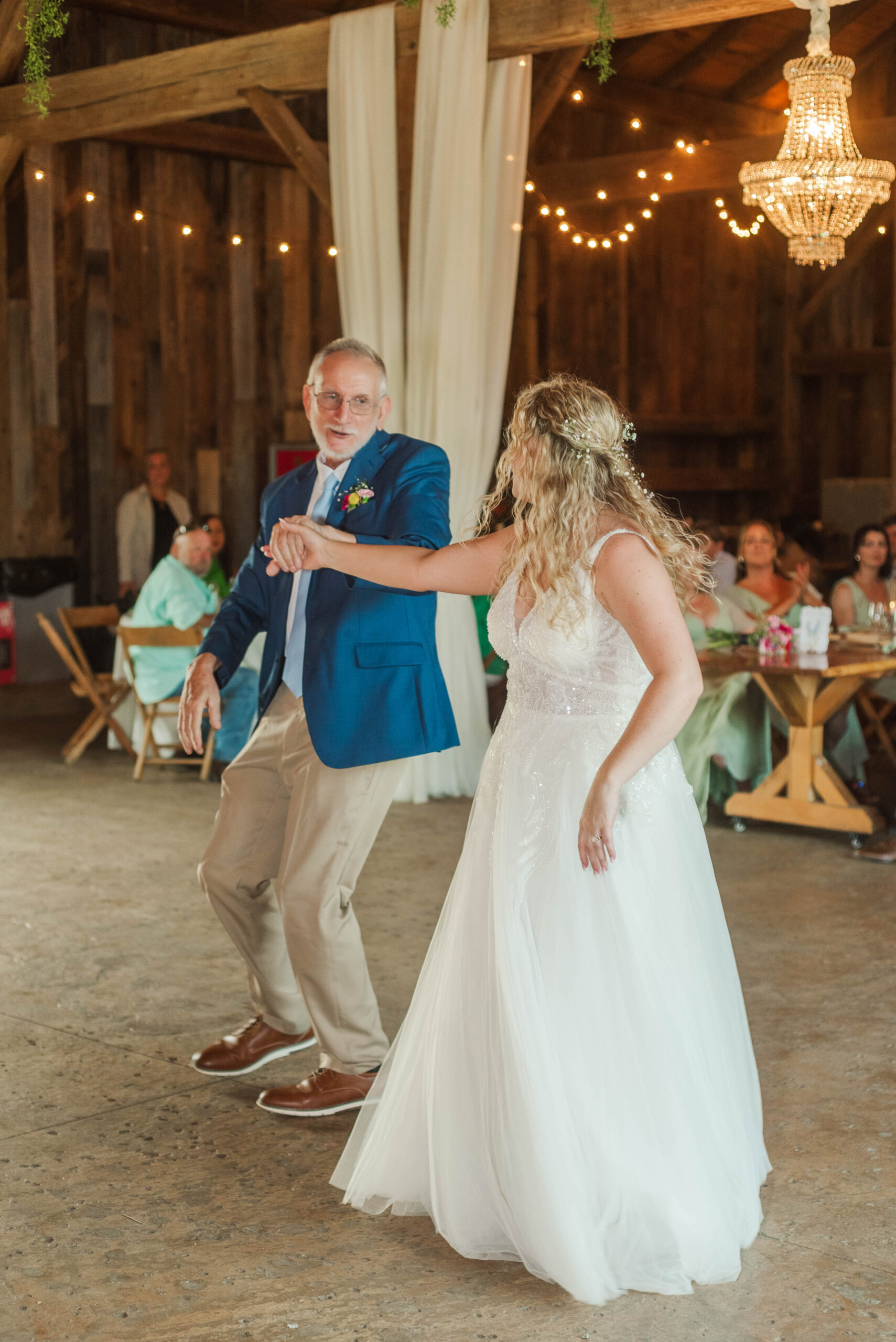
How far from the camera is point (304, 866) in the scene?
312 cm

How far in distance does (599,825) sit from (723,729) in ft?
13.1

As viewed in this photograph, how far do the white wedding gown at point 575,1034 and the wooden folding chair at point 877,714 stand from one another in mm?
4558

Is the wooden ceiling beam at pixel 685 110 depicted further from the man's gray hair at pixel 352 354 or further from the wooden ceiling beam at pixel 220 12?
the man's gray hair at pixel 352 354

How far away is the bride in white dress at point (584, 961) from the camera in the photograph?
244 cm

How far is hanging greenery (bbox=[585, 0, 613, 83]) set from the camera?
20.1 feet

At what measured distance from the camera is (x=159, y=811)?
21.6 ft

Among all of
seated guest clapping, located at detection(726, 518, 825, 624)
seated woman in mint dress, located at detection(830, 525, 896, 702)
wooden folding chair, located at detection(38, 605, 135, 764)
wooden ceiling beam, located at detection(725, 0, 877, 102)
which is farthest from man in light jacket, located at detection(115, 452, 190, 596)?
wooden ceiling beam, located at detection(725, 0, 877, 102)

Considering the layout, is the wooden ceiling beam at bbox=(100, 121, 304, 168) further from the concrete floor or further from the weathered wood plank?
the concrete floor

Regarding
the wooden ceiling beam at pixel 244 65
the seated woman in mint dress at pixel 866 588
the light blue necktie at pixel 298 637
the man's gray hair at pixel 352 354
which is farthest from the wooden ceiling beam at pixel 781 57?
the light blue necktie at pixel 298 637

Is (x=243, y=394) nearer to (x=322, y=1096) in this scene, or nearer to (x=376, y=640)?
(x=376, y=640)

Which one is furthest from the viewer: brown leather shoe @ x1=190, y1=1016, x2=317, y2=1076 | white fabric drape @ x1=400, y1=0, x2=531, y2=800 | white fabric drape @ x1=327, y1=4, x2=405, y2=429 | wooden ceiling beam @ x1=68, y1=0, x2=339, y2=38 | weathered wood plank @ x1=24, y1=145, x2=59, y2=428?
weathered wood plank @ x1=24, y1=145, x2=59, y2=428

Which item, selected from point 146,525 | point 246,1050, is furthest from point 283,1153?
point 146,525

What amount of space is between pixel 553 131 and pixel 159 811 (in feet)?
27.3

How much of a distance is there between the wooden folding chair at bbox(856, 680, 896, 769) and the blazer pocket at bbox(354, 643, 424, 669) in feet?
13.8
